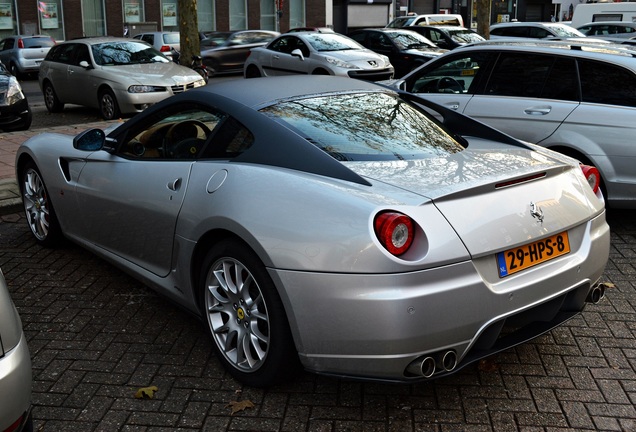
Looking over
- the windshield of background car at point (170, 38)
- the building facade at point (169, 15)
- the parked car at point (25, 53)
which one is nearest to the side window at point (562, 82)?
the windshield of background car at point (170, 38)

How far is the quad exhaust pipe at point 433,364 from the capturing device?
314cm

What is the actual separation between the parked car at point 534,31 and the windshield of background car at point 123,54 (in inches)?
464

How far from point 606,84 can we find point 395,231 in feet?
13.3

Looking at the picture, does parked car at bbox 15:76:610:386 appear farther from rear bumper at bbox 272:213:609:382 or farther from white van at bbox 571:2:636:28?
white van at bbox 571:2:636:28

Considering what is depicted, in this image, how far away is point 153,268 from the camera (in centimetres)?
434

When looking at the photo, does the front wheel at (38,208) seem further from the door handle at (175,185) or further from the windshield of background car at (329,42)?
the windshield of background car at (329,42)

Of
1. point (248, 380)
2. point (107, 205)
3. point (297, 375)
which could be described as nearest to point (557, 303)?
point (297, 375)

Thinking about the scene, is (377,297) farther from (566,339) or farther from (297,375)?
(566,339)

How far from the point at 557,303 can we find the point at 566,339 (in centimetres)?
73

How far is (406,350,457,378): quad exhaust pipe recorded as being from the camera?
3141 mm

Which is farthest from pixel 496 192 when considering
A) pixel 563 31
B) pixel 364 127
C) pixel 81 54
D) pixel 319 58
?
pixel 563 31

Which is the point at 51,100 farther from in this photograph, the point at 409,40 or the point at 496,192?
the point at 496,192

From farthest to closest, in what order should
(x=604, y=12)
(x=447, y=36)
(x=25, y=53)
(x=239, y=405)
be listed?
(x=604, y=12), (x=25, y=53), (x=447, y=36), (x=239, y=405)

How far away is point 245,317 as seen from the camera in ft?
12.0
